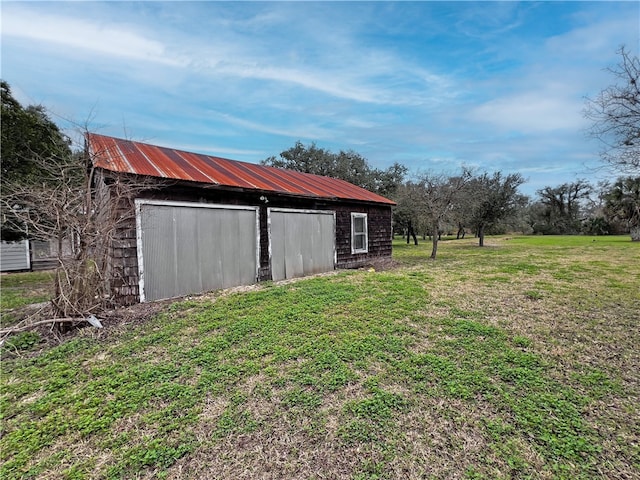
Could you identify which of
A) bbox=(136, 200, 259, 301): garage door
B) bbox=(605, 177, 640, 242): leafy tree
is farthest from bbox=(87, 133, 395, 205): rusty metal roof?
bbox=(605, 177, 640, 242): leafy tree

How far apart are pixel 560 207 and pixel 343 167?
1501 inches

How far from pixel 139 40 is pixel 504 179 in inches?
841

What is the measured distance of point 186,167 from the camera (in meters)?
7.55

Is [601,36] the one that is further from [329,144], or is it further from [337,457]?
[329,144]

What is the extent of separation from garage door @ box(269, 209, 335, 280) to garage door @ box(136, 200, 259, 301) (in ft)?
2.38

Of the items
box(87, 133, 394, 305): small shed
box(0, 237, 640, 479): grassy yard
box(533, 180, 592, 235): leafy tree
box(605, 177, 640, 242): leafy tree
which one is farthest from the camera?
box(533, 180, 592, 235): leafy tree

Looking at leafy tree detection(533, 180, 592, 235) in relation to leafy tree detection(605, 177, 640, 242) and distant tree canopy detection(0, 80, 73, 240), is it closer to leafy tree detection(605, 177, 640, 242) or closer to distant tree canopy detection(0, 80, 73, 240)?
leafy tree detection(605, 177, 640, 242)

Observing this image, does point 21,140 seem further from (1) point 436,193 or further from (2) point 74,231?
(1) point 436,193

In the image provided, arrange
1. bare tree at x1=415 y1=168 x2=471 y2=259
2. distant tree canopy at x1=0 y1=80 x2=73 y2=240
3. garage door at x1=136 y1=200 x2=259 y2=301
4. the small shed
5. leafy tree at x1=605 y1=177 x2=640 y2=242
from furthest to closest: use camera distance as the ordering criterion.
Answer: leafy tree at x1=605 y1=177 x2=640 y2=242 → bare tree at x1=415 y1=168 x2=471 y2=259 → distant tree canopy at x1=0 y1=80 x2=73 y2=240 → garage door at x1=136 y1=200 x2=259 y2=301 → the small shed

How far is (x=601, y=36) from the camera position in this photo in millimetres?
5480

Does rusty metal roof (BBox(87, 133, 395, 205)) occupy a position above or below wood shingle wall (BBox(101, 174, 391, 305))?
above

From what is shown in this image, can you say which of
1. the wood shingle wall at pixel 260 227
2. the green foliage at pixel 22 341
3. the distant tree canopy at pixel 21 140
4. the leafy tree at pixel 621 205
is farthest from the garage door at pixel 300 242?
the leafy tree at pixel 621 205

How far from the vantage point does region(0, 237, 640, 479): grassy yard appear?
88.5 inches

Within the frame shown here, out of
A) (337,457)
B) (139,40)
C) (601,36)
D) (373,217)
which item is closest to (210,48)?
(139,40)
